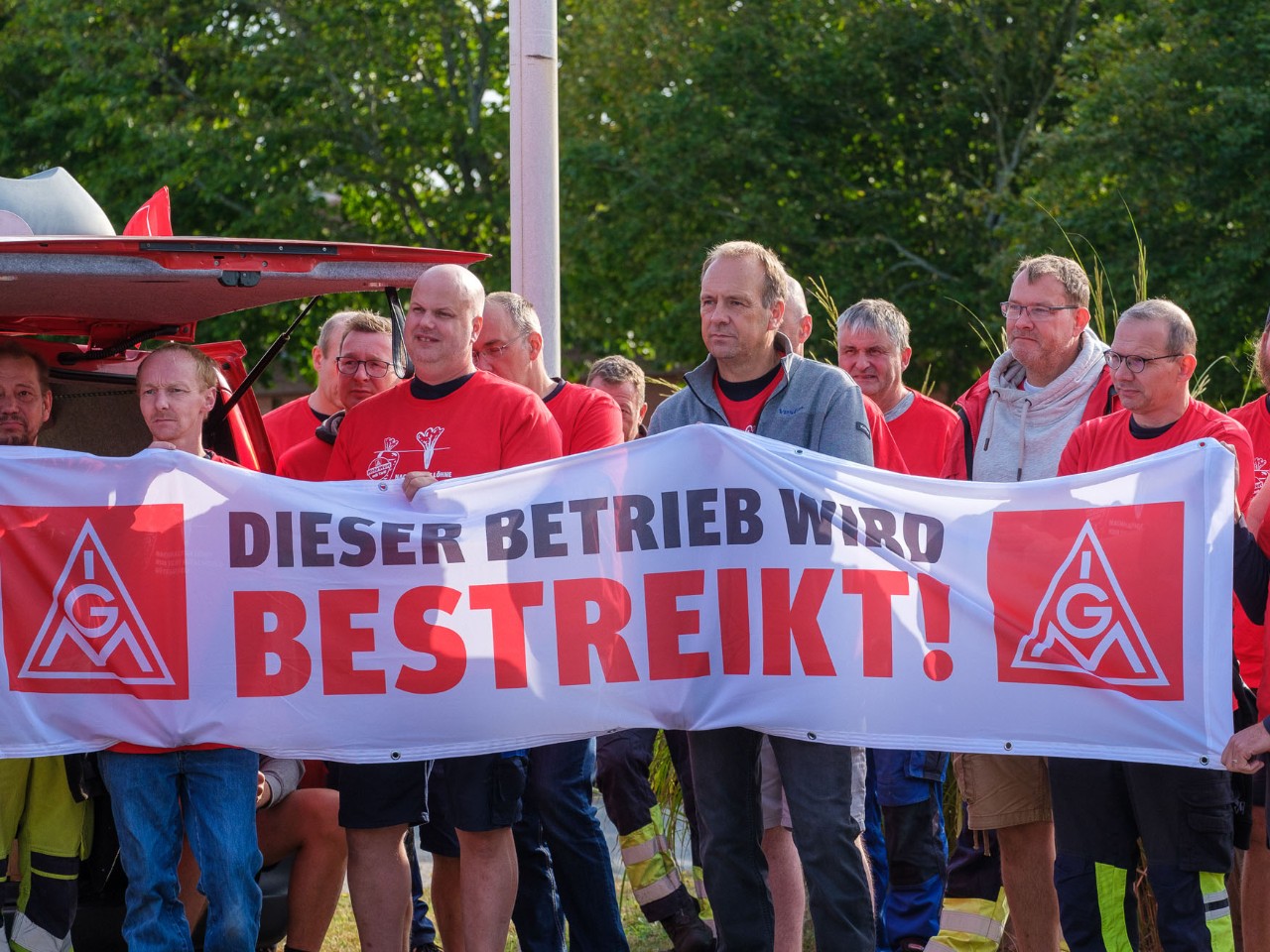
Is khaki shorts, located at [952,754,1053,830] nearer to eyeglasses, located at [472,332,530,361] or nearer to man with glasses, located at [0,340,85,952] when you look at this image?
eyeglasses, located at [472,332,530,361]

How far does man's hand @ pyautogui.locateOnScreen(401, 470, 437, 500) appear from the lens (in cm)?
496

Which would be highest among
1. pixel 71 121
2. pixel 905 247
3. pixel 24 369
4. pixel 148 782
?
pixel 71 121

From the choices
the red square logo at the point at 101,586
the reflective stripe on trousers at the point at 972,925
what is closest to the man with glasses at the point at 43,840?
the red square logo at the point at 101,586

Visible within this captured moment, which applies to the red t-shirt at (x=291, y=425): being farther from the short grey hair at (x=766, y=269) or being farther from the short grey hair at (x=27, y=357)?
the short grey hair at (x=766, y=269)

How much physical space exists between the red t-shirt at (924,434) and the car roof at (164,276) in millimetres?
2062

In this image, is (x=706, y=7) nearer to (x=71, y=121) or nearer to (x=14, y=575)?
(x=71, y=121)

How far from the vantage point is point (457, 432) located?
5.18 metres

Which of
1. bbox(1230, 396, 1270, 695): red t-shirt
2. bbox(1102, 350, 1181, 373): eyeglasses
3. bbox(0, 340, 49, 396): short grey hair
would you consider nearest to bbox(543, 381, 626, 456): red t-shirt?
bbox(0, 340, 49, 396): short grey hair

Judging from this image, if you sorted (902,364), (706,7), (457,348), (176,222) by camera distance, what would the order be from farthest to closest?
(176,222) < (706,7) < (902,364) < (457,348)

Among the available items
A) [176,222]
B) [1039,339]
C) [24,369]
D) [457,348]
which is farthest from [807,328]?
[176,222]

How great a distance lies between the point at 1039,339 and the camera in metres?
5.53

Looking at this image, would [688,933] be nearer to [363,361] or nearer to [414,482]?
[414,482]

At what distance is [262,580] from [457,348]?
0.94 meters

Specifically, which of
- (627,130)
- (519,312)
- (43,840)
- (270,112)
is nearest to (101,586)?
(43,840)
